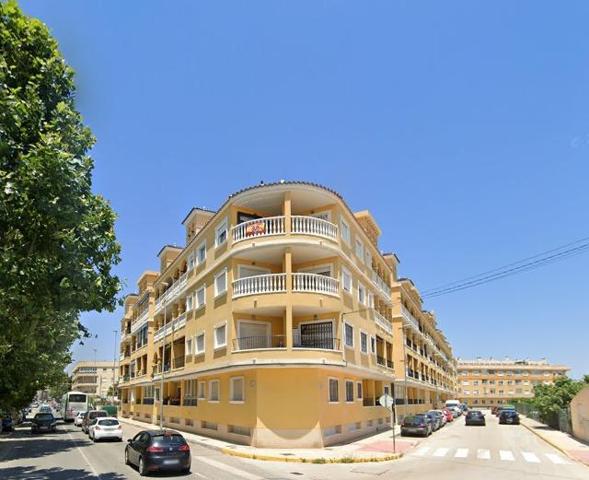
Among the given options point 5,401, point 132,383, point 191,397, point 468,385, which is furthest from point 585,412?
point 468,385

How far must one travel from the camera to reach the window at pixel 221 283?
30234 millimetres

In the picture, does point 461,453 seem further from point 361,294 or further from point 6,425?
point 6,425

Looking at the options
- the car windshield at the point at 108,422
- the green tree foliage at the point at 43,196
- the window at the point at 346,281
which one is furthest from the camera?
the car windshield at the point at 108,422

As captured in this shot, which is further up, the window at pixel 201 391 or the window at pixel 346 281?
the window at pixel 346 281

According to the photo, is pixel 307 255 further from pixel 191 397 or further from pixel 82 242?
pixel 82 242

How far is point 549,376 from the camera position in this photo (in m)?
143

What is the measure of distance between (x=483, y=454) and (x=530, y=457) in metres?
2.03

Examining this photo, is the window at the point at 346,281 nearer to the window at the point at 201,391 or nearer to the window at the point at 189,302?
the window at the point at 201,391

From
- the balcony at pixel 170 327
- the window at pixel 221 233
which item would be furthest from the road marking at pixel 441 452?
the balcony at pixel 170 327

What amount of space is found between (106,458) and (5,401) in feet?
59.5

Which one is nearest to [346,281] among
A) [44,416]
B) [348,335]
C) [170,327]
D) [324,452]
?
[348,335]

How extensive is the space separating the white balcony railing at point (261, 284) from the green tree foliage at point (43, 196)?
534 inches

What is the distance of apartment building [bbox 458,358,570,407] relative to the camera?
461ft

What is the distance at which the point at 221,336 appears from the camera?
98.5ft
